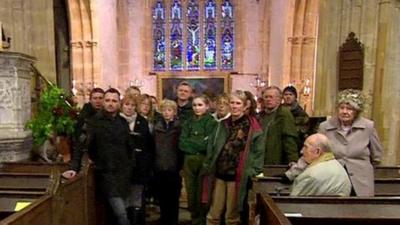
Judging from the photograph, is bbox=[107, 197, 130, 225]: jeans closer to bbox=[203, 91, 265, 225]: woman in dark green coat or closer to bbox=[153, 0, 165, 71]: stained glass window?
bbox=[203, 91, 265, 225]: woman in dark green coat

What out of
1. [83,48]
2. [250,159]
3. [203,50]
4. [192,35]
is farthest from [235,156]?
[192,35]

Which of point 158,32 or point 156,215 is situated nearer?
point 156,215

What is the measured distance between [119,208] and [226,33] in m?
12.7

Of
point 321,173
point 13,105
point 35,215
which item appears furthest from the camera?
point 13,105

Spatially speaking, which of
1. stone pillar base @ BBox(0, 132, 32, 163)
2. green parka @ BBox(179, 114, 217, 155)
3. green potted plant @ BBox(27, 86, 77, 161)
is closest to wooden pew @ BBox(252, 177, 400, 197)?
green parka @ BBox(179, 114, 217, 155)

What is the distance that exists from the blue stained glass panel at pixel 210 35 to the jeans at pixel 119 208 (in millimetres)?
12267

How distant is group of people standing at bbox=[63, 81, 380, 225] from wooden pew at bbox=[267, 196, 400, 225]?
0.50m

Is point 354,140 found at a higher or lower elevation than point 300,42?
lower

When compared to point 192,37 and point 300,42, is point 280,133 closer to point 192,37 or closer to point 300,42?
point 300,42

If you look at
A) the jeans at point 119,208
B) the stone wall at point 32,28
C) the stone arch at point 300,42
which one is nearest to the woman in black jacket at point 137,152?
the jeans at point 119,208

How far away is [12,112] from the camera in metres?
4.84

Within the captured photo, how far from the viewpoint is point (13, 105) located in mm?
4836

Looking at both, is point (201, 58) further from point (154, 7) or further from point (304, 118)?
point (304, 118)

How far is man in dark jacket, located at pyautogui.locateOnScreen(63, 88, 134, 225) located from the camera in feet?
11.9
